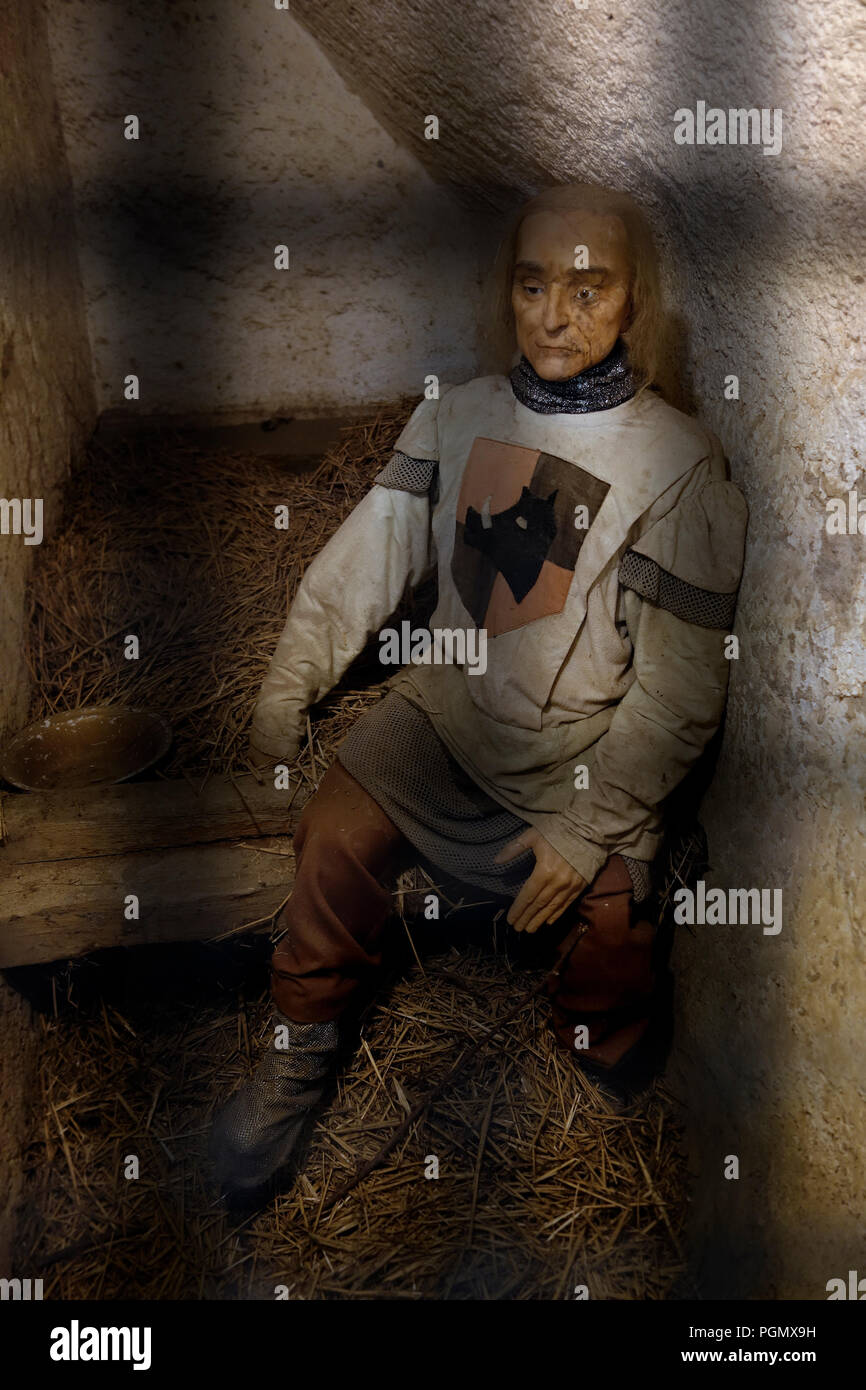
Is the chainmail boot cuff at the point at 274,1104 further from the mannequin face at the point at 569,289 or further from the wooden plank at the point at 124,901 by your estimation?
the mannequin face at the point at 569,289

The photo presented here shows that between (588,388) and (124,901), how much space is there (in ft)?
3.34

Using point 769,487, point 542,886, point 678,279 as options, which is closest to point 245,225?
point 678,279

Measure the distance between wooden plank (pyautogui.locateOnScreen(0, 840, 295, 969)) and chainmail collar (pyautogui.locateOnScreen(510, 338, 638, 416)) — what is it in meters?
0.80

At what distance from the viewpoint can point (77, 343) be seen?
Result: 2480 mm

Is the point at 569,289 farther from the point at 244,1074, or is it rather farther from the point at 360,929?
the point at 244,1074

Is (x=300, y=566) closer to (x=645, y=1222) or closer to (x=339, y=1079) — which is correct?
(x=339, y=1079)

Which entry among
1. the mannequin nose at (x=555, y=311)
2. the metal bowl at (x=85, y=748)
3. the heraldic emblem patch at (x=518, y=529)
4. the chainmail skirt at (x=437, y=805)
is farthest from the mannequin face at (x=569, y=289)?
the metal bowl at (x=85, y=748)

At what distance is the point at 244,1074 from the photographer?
2.05 meters

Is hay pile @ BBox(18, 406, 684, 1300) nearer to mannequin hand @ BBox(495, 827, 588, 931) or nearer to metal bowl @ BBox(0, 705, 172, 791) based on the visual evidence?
metal bowl @ BBox(0, 705, 172, 791)

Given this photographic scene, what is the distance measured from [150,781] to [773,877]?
3.28 feet

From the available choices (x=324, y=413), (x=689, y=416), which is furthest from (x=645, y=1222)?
(x=324, y=413)

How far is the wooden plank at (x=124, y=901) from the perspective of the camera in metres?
1.87

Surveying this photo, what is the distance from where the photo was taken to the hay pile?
1.86 metres

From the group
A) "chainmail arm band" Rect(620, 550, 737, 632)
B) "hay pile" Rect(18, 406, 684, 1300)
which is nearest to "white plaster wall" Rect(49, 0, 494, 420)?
"hay pile" Rect(18, 406, 684, 1300)
